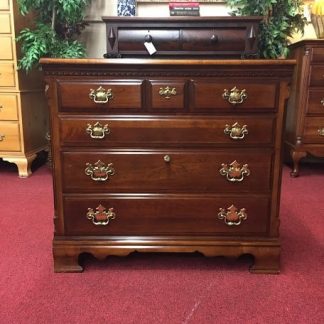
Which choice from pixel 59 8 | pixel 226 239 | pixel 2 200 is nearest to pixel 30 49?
pixel 59 8

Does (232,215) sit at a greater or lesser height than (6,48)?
lesser

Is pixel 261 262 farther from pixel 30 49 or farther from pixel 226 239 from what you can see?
pixel 30 49

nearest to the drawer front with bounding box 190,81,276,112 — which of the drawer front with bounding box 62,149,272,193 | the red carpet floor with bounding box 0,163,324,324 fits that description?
the drawer front with bounding box 62,149,272,193

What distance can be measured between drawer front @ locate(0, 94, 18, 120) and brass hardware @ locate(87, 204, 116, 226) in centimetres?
145

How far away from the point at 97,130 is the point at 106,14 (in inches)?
69.4

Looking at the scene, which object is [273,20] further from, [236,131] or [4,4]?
[4,4]

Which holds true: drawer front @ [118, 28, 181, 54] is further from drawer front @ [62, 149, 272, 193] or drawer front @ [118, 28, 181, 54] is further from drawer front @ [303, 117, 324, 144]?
drawer front @ [303, 117, 324, 144]

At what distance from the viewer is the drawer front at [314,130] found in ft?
8.36

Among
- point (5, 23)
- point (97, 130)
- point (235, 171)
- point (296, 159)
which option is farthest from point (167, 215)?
point (5, 23)

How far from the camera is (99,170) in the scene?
1319 mm

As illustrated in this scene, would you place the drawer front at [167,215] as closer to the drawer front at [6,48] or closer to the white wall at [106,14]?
the drawer front at [6,48]

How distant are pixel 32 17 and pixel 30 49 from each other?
1.54 feet

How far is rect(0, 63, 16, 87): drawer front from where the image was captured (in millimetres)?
2430

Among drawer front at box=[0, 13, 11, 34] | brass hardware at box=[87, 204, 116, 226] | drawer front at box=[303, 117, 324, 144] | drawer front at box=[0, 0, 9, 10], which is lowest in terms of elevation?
brass hardware at box=[87, 204, 116, 226]
